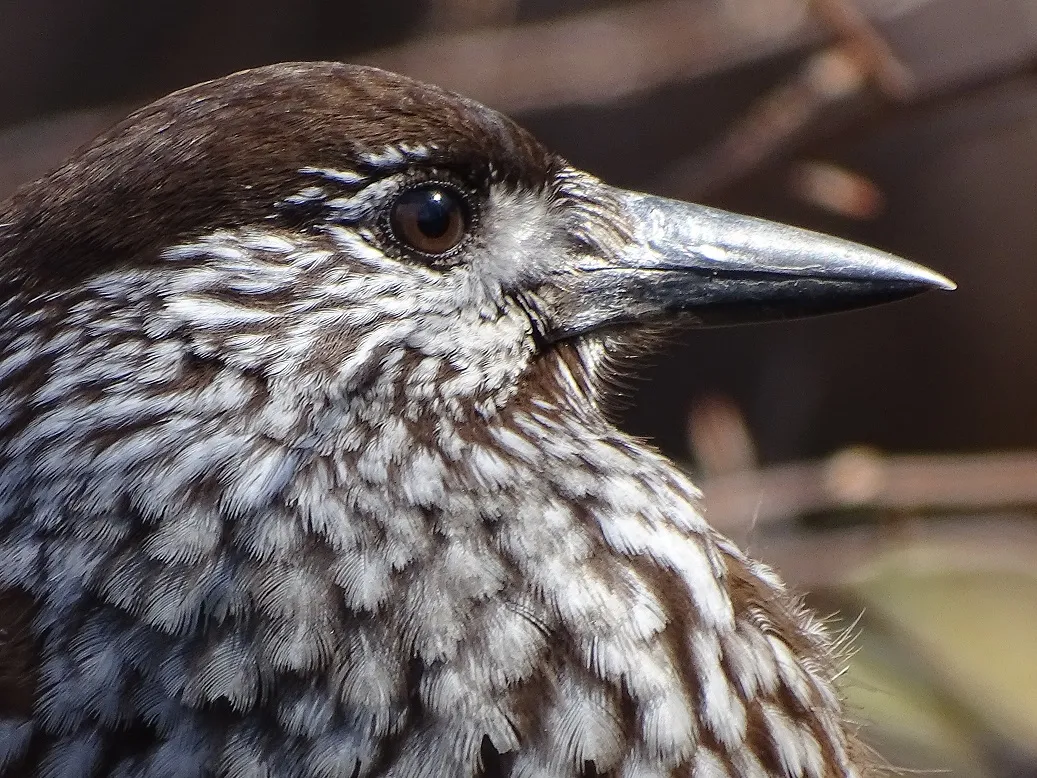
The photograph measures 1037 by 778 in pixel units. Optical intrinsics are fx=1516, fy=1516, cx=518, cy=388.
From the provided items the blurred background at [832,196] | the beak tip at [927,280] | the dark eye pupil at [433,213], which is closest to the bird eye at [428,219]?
the dark eye pupil at [433,213]

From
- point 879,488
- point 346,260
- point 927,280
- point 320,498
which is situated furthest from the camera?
point 879,488

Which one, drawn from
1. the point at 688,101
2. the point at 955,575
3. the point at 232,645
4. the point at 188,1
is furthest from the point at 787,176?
the point at 188,1

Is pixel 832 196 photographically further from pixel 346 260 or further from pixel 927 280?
pixel 346 260

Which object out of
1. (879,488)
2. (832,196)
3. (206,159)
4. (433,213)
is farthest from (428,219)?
(832,196)

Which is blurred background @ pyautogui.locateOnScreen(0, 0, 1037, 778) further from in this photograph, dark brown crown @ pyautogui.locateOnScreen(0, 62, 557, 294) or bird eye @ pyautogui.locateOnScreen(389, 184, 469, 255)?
dark brown crown @ pyautogui.locateOnScreen(0, 62, 557, 294)

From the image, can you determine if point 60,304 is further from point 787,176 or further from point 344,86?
point 787,176

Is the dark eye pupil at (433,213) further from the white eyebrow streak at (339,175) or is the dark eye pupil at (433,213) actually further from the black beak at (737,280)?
the black beak at (737,280)

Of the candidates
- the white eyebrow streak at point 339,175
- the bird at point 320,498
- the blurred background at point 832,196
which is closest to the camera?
the bird at point 320,498

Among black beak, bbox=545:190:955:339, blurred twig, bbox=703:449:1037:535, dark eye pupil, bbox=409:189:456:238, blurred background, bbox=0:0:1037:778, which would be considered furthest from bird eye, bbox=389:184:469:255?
Answer: blurred twig, bbox=703:449:1037:535
